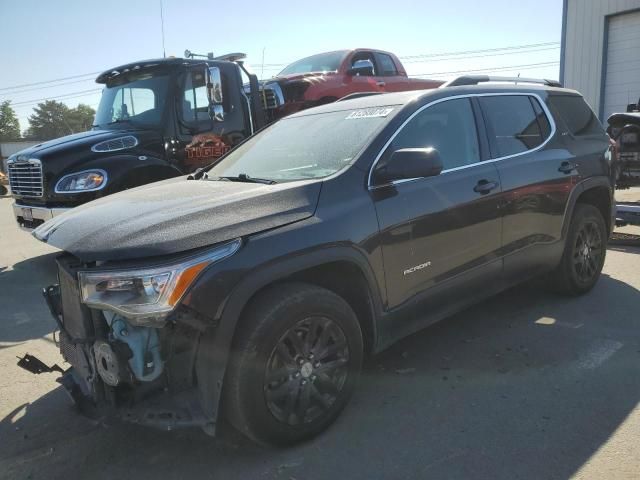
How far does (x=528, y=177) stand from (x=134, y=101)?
17.2 ft

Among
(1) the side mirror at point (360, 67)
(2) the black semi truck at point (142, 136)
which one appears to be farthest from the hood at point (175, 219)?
(1) the side mirror at point (360, 67)

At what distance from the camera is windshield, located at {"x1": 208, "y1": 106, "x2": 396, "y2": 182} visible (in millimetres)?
3334

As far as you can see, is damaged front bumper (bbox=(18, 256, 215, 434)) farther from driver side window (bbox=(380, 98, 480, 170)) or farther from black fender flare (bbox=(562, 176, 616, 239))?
black fender flare (bbox=(562, 176, 616, 239))

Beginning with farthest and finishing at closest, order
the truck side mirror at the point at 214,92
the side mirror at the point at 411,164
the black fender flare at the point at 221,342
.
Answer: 1. the truck side mirror at the point at 214,92
2. the side mirror at the point at 411,164
3. the black fender flare at the point at 221,342

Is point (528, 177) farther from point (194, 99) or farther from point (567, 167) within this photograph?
point (194, 99)

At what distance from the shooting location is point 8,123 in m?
94.4

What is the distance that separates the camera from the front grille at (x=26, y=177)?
20.8 ft

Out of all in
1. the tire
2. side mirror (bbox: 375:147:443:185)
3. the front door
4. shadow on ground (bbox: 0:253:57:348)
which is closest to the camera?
side mirror (bbox: 375:147:443:185)

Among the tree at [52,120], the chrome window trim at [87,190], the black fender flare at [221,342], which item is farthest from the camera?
the tree at [52,120]

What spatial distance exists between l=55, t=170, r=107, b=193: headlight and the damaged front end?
3543 mm

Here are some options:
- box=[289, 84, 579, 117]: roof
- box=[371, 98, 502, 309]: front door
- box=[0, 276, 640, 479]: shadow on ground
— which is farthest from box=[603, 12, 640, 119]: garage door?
box=[371, 98, 502, 309]: front door

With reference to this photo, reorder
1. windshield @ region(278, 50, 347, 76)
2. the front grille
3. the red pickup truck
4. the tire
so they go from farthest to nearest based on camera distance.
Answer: windshield @ region(278, 50, 347, 76) → the red pickup truck → the front grille → the tire

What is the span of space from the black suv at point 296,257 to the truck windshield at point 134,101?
311 centimetres

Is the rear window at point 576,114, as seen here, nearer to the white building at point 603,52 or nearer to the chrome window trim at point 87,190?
the chrome window trim at point 87,190
